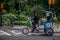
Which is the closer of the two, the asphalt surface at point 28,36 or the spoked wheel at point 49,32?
the asphalt surface at point 28,36

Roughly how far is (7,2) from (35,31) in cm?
1551

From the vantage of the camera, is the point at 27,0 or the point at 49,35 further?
the point at 27,0

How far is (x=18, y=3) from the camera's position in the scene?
3700 cm

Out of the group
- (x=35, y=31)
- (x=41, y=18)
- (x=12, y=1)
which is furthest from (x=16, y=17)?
(x=35, y=31)

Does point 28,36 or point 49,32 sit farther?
point 49,32

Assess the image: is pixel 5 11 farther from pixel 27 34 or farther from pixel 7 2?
pixel 27 34

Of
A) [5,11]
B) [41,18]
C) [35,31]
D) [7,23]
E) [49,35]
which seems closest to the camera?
[49,35]

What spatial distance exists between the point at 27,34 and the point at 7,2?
16.0 meters

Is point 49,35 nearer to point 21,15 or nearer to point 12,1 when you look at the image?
point 21,15

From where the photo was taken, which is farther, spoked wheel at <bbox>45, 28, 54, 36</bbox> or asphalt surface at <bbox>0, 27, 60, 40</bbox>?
spoked wheel at <bbox>45, 28, 54, 36</bbox>

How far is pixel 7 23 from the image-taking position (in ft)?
92.1

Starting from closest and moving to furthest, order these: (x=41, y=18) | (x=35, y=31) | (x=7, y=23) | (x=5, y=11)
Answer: (x=35, y=31) < (x=7, y=23) < (x=41, y=18) < (x=5, y=11)

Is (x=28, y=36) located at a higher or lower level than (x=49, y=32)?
lower

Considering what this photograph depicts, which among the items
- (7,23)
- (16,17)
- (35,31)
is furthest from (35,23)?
(16,17)
